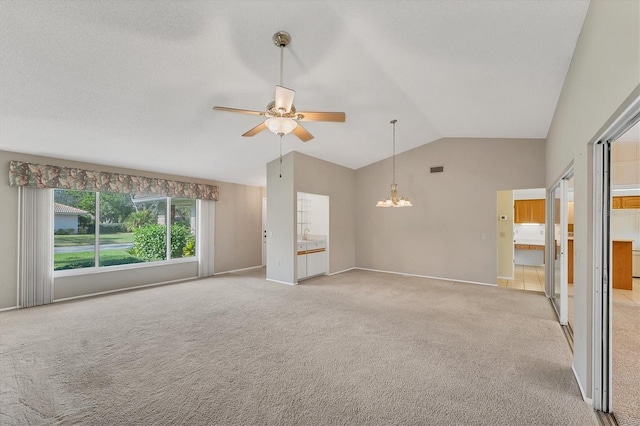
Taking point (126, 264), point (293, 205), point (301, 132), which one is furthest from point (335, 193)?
point (126, 264)

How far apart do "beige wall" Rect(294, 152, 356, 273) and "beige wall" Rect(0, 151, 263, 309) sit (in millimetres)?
2558

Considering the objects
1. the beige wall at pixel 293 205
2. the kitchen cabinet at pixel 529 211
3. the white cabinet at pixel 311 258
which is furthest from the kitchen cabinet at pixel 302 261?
the kitchen cabinet at pixel 529 211

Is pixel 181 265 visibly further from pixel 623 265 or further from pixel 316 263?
pixel 623 265

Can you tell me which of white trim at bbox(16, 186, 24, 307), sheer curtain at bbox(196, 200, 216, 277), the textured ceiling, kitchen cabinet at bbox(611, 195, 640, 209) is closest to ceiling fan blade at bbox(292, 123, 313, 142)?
the textured ceiling

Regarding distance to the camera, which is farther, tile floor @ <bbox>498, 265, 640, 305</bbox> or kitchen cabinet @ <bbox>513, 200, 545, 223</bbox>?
kitchen cabinet @ <bbox>513, 200, 545, 223</bbox>

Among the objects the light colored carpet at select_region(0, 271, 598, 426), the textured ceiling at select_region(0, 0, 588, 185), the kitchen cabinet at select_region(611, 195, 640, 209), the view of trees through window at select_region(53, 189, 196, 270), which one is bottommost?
the light colored carpet at select_region(0, 271, 598, 426)

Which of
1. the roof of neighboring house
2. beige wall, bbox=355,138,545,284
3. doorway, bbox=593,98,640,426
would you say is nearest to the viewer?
doorway, bbox=593,98,640,426

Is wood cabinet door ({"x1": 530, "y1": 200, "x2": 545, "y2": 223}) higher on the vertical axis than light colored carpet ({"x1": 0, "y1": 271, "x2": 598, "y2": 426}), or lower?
higher

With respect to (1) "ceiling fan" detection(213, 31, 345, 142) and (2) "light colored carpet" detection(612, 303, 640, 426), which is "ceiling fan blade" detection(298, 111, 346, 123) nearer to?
(1) "ceiling fan" detection(213, 31, 345, 142)

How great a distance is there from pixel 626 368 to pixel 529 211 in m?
6.68

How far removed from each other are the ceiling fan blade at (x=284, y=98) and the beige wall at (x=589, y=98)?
2129 millimetres

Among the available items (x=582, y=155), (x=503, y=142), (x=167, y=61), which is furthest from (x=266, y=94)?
(x=503, y=142)

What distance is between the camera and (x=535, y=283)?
6281mm

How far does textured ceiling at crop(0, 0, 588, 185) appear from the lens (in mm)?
2434
